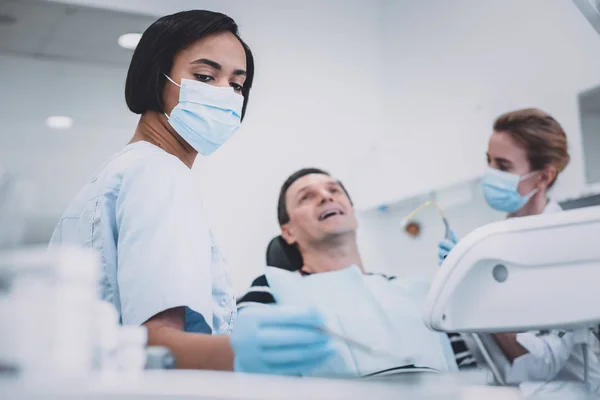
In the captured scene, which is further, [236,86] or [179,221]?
[236,86]

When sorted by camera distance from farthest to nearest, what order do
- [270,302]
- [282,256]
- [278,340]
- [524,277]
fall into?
[282,256]
[270,302]
[524,277]
[278,340]

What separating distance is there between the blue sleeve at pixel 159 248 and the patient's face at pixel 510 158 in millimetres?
1317

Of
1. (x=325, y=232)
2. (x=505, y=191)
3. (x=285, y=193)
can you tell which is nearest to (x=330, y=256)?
(x=325, y=232)

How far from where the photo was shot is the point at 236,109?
1398 millimetres

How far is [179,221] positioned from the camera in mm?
1095

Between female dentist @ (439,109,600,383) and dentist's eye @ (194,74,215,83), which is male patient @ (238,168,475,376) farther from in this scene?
dentist's eye @ (194,74,215,83)

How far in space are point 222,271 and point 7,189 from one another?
0.46m

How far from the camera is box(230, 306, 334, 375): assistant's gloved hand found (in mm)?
804

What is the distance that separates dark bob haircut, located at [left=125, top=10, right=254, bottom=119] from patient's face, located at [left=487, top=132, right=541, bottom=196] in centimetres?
116

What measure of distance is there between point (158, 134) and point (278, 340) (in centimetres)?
74

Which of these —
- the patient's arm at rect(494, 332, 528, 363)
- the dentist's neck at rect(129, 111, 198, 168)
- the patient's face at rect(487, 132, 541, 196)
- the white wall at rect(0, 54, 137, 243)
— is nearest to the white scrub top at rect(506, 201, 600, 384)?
the patient's arm at rect(494, 332, 528, 363)

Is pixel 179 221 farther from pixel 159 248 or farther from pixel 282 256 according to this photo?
pixel 282 256

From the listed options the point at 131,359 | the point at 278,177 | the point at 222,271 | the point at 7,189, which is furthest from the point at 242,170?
the point at 131,359

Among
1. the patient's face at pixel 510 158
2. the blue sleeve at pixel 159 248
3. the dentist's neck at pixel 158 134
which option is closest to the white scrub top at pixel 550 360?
the patient's face at pixel 510 158
